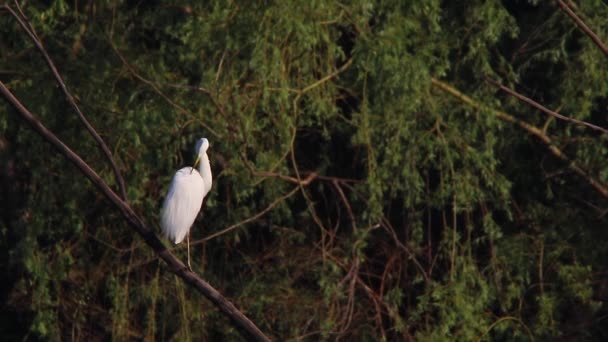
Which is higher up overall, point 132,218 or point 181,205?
point 132,218

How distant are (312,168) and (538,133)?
1008mm

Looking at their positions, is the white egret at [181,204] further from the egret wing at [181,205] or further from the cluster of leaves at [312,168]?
the cluster of leaves at [312,168]

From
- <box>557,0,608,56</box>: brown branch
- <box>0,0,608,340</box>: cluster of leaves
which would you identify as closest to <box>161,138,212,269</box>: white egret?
<box>0,0,608,340</box>: cluster of leaves

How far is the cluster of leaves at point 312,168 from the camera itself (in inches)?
195

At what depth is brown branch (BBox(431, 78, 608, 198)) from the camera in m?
5.40

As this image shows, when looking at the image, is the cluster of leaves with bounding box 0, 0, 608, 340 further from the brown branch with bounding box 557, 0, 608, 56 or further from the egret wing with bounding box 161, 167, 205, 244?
the brown branch with bounding box 557, 0, 608, 56

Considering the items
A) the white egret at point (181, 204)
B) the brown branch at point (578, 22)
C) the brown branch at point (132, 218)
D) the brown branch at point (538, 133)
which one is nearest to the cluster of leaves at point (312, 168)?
the brown branch at point (538, 133)

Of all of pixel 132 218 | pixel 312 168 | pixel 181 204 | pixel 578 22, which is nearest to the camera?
pixel 132 218

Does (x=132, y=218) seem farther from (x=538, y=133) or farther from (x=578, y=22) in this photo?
(x=538, y=133)

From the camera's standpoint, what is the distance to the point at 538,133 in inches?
220

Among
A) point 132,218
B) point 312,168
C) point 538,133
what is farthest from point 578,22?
point 312,168

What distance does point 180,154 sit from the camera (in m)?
5.05

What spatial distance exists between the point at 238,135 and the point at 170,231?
0.79 metres

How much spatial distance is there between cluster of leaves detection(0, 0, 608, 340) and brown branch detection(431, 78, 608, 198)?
25 mm
